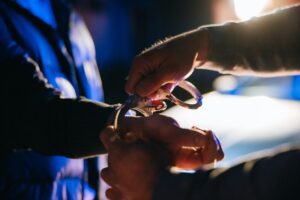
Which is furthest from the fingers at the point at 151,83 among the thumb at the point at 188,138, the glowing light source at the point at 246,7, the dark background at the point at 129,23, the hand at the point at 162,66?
the dark background at the point at 129,23

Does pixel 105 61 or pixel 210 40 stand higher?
pixel 105 61

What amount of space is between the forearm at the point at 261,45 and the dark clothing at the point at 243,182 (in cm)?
64

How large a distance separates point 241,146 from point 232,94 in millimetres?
754

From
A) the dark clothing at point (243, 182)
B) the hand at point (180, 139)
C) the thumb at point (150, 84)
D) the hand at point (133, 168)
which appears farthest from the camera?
the thumb at point (150, 84)

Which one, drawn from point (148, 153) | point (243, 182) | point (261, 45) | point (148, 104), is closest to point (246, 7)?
point (261, 45)

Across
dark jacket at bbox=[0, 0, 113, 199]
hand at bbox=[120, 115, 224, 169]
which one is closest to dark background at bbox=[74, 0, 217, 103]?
dark jacket at bbox=[0, 0, 113, 199]

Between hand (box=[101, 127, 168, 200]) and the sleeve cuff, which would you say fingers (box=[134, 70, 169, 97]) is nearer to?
hand (box=[101, 127, 168, 200])

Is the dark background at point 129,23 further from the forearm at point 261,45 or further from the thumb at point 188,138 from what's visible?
the thumb at point 188,138

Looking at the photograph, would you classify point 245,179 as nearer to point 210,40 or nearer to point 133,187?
point 133,187

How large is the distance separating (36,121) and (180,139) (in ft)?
1.73

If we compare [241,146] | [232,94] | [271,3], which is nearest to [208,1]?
[271,3]

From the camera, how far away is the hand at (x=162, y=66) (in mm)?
1261

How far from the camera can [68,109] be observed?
1517 mm

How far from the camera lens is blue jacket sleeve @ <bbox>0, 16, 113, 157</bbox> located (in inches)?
58.9
